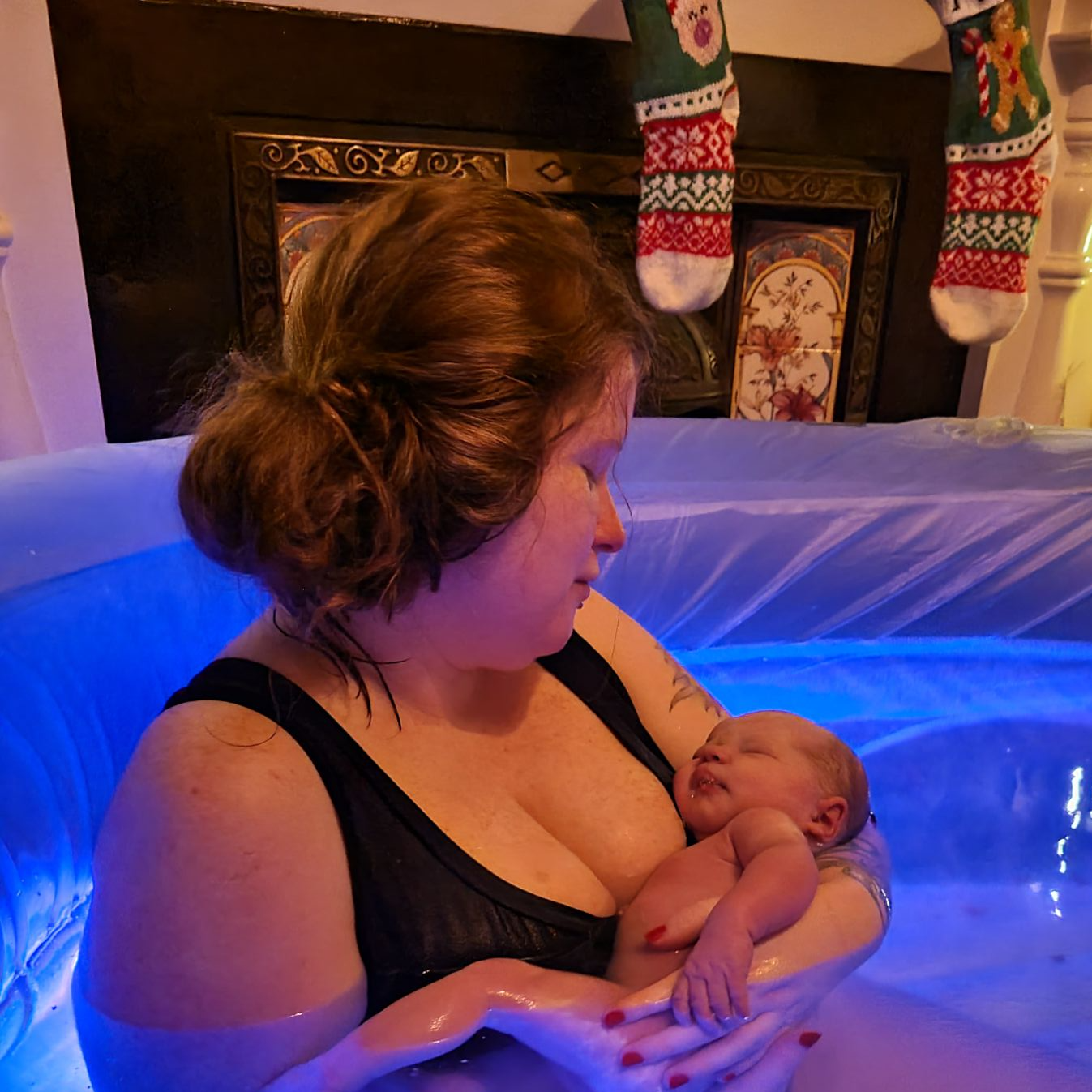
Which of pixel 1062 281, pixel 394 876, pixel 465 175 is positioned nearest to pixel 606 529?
pixel 394 876

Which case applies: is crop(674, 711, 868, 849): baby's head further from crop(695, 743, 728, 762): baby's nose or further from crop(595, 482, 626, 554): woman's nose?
crop(595, 482, 626, 554): woman's nose

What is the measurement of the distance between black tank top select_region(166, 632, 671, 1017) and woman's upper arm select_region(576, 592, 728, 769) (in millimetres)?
306

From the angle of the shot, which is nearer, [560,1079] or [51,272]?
[560,1079]

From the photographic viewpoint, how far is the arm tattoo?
1062mm

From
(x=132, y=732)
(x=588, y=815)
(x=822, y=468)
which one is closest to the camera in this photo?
(x=588, y=815)

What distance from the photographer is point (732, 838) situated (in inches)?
35.2

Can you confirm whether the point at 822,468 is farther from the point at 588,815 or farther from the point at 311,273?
the point at 311,273

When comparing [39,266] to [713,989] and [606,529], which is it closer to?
[606,529]

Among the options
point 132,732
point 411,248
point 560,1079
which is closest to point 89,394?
point 132,732

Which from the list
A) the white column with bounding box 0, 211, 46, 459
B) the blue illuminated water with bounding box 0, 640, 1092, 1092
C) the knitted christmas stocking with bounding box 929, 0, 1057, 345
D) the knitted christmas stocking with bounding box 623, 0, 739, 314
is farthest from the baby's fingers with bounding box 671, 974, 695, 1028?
the knitted christmas stocking with bounding box 929, 0, 1057, 345

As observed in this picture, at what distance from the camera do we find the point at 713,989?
0.71 meters

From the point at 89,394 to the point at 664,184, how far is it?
4.43 feet

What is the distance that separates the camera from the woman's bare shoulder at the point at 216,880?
0.65 meters

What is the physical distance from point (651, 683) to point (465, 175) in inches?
54.3
